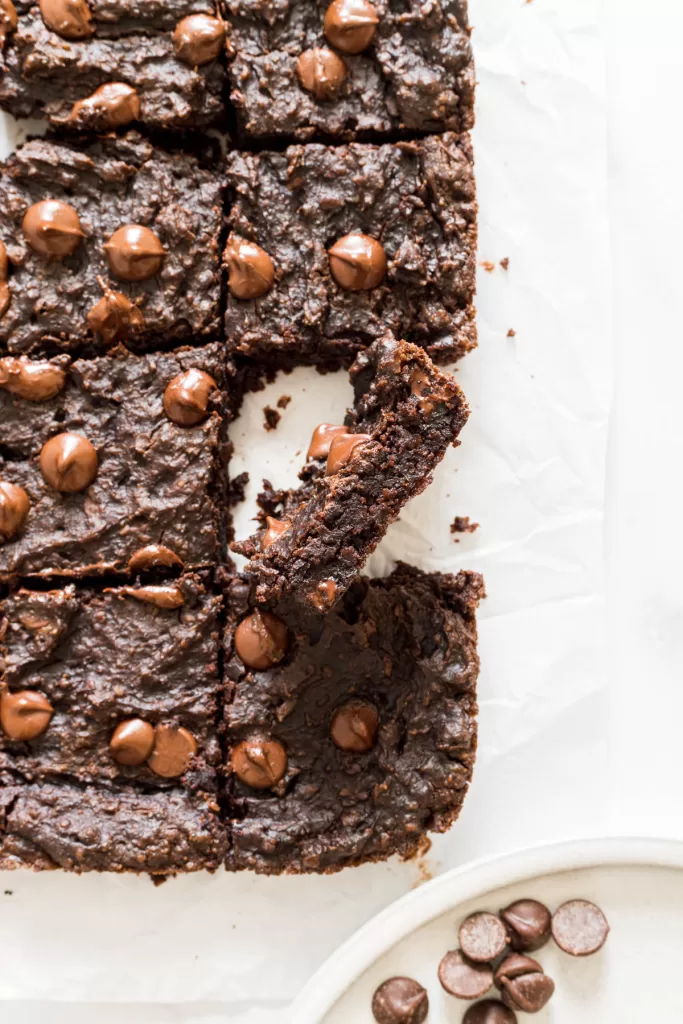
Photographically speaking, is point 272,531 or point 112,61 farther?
point 112,61

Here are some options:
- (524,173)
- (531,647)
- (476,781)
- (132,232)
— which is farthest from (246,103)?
(476,781)

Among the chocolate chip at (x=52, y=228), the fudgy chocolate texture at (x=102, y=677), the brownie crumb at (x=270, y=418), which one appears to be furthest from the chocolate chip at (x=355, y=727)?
the chocolate chip at (x=52, y=228)

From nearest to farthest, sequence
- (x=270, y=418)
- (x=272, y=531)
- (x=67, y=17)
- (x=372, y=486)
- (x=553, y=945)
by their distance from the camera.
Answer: (x=372, y=486) → (x=272, y=531) → (x=67, y=17) → (x=553, y=945) → (x=270, y=418)

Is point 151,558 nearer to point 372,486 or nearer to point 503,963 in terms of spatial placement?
point 372,486

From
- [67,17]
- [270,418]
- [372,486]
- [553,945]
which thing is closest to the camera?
[372,486]

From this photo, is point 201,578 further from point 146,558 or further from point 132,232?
point 132,232

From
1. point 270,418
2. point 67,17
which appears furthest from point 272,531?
point 67,17

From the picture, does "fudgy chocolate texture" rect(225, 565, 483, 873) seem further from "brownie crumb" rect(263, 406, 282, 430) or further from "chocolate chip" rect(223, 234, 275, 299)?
"chocolate chip" rect(223, 234, 275, 299)
